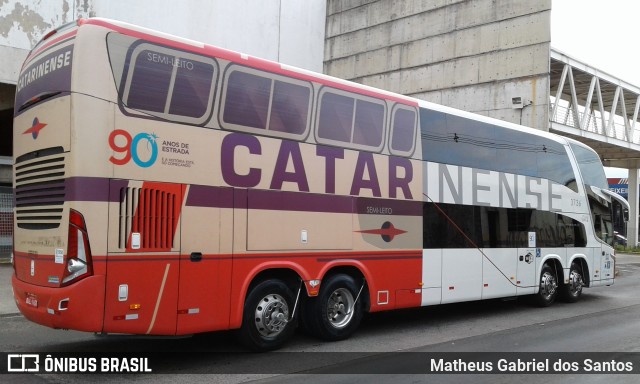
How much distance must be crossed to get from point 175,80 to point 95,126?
1168mm

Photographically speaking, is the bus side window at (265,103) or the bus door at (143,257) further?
the bus side window at (265,103)

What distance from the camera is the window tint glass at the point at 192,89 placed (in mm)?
6988

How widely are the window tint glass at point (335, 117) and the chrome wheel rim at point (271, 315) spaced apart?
2.48 m

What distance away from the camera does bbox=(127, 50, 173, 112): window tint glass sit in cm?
663

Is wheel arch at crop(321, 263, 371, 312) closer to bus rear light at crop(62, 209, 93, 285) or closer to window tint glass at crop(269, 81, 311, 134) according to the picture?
window tint glass at crop(269, 81, 311, 134)

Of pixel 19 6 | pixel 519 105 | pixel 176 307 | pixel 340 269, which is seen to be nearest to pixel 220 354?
pixel 176 307

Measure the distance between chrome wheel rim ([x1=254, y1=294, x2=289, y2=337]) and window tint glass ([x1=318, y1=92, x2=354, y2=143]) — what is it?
8.13 ft

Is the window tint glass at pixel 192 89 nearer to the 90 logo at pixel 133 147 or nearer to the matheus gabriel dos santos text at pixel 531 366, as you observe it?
the 90 logo at pixel 133 147

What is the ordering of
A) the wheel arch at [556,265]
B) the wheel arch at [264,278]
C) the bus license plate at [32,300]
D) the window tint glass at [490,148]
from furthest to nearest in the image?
1. the wheel arch at [556,265]
2. the window tint glass at [490,148]
3. the wheel arch at [264,278]
4. the bus license plate at [32,300]

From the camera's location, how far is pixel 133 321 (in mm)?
6406

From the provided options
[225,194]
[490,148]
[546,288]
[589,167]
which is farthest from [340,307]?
[589,167]

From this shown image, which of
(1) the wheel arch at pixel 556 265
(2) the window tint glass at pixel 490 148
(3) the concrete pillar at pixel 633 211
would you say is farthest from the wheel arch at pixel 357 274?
(3) the concrete pillar at pixel 633 211

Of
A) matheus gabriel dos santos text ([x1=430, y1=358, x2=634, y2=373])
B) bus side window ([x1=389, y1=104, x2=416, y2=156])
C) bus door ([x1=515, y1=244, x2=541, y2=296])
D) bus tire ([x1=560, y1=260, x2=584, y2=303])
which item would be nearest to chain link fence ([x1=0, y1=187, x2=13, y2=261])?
bus side window ([x1=389, y1=104, x2=416, y2=156])

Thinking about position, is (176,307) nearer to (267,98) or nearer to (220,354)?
(220,354)
